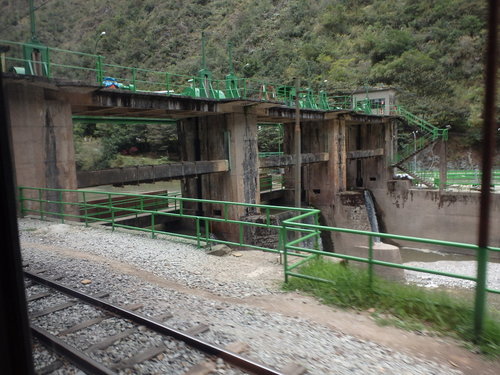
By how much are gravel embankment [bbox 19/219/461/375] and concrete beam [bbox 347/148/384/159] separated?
2175 centimetres

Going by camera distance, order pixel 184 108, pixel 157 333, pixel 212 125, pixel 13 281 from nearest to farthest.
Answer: pixel 13 281 → pixel 157 333 → pixel 184 108 → pixel 212 125

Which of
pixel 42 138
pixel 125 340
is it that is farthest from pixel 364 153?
pixel 125 340

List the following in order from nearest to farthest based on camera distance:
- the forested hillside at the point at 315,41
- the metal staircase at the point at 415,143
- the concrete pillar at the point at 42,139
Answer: the concrete pillar at the point at 42,139, the forested hillside at the point at 315,41, the metal staircase at the point at 415,143

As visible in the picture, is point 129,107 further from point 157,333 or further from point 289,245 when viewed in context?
point 157,333

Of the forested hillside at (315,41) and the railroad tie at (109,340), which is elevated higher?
the forested hillside at (315,41)

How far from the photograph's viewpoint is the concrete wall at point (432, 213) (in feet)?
88.5

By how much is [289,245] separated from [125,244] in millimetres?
5018

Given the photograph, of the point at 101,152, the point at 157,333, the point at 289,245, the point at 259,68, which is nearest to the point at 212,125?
the point at 289,245

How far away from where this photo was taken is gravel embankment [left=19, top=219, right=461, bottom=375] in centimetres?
439

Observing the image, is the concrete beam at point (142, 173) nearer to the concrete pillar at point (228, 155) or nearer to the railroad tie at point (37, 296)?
the concrete pillar at point (228, 155)

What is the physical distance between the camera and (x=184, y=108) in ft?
56.4

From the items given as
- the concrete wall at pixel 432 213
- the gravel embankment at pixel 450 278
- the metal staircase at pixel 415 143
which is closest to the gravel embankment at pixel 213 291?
the gravel embankment at pixel 450 278

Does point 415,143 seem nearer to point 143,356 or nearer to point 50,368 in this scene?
point 143,356

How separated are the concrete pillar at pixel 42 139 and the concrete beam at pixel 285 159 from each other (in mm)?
10583
